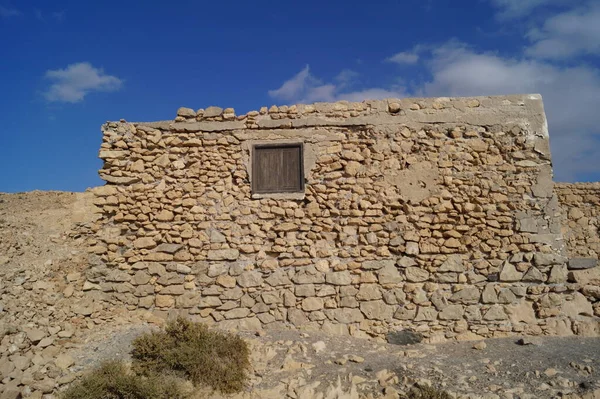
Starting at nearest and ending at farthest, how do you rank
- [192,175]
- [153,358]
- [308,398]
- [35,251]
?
[308,398]
[153,358]
[35,251]
[192,175]

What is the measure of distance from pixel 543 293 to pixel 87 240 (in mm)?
7330

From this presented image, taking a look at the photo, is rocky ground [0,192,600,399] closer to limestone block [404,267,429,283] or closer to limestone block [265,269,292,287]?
limestone block [265,269,292,287]

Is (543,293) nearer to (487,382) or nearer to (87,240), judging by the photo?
(487,382)

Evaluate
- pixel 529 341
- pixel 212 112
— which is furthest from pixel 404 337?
pixel 212 112

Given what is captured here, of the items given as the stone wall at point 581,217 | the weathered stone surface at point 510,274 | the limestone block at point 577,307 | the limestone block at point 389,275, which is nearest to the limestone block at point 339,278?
the limestone block at point 389,275

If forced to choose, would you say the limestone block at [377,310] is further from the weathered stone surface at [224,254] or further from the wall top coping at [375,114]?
the wall top coping at [375,114]

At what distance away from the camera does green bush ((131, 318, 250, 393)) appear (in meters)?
5.39

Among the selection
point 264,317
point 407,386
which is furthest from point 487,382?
point 264,317

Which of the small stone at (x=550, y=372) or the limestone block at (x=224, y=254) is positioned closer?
the small stone at (x=550, y=372)

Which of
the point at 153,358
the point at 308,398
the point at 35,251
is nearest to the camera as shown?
the point at 308,398

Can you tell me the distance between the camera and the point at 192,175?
7152mm

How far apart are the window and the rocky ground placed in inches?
92.2

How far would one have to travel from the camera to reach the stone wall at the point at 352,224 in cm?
672

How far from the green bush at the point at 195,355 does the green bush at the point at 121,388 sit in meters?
0.28
